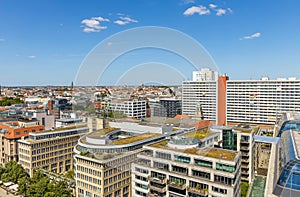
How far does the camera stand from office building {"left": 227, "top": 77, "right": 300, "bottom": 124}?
619 inches

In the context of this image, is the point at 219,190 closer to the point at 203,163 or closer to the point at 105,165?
the point at 203,163

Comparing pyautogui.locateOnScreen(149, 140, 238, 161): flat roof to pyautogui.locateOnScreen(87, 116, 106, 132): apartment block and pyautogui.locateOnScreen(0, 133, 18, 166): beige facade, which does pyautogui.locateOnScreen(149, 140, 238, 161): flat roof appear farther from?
pyautogui.locateOnScreen(0, 133, 18, 166): beige facade

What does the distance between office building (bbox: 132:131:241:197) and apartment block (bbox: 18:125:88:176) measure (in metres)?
3.99

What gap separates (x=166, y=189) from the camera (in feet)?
18.7

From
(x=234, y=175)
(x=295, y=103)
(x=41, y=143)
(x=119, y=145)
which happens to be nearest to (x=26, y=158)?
(x=41, y=143)

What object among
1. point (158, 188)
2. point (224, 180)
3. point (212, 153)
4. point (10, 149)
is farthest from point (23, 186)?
Result: point (224, 180)

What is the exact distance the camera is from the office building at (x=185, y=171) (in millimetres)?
5012

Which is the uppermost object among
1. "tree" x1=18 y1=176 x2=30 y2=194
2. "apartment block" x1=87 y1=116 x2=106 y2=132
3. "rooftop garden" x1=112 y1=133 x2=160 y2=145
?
"apartment block" x1=87 y1=116 x2=106 y2=132

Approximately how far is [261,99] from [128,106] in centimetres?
979

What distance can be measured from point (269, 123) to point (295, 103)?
2.10m

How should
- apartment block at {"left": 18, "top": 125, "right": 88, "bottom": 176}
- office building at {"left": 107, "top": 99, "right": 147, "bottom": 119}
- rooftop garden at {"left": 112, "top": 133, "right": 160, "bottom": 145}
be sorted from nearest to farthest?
rooftop garden at {"left": 112, "top": 133, "right": 160, "bottom": 145} → apartment block at {"left": 18, "top": 125, "right": 88, "bottom": 176} → office building at {"left": 107, "top": 99, "right": 147, "bottom": 119}

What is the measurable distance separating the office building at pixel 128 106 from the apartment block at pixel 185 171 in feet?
15.6

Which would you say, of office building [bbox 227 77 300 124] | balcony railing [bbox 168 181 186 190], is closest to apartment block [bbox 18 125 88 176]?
balcony railing [bbox 168 181 186 190]

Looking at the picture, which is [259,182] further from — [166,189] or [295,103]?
[295,103]
